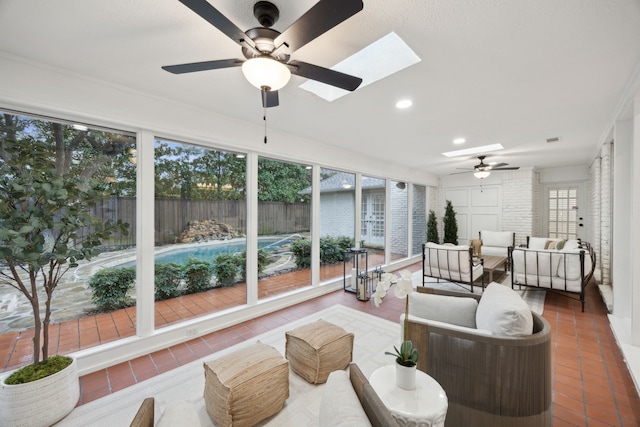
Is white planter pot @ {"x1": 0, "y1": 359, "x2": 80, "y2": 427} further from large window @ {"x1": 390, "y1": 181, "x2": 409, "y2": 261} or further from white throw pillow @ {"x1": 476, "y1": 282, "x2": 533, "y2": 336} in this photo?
large window @ {"x1": 390, "y1": 181, "x2": 409, "y2": 261}

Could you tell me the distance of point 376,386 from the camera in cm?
136

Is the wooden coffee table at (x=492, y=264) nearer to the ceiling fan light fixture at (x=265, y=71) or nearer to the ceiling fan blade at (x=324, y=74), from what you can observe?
the ceiling fan blade at (x=324, y=74)

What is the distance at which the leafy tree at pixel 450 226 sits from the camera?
7.50 metres

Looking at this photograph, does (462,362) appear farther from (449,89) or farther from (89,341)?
(89,341)

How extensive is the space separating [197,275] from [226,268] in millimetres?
352

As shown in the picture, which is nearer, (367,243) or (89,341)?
(89,341)

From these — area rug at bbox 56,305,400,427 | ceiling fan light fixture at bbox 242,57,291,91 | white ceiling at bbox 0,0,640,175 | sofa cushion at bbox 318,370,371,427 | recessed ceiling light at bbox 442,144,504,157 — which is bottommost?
area rug at bbox 56,305,400,427

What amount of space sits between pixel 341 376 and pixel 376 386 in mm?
382

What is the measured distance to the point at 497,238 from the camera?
6512 mm

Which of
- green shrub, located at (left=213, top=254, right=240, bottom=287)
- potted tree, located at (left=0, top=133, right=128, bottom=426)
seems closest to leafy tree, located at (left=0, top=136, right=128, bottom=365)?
potted tree, located at (left=0, top=133, right=128, bottom=426)

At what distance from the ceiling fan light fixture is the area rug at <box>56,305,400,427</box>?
202cm

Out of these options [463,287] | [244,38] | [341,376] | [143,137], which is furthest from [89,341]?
[463,287]

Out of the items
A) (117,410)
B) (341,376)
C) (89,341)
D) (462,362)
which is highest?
(341,376)

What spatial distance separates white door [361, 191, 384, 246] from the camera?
18.2 ft
